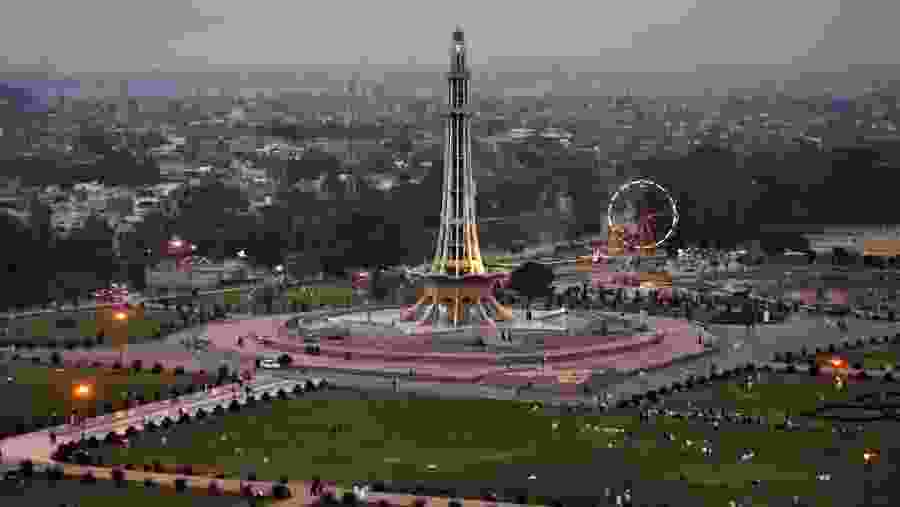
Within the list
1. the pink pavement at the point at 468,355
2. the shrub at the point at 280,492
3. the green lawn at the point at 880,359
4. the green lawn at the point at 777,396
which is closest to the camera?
the shrub at the point at 280,492

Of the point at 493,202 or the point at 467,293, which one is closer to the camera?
the point at 467,293

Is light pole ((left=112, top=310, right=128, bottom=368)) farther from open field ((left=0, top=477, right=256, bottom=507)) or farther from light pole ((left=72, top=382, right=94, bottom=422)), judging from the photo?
open field ((left=0, top=477, right=256, bottom=507))

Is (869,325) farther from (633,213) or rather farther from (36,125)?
(36,125)

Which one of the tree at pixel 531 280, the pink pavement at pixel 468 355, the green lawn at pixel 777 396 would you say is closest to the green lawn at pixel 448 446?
the green lawn at pixel 777 396

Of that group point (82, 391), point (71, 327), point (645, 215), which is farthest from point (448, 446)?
point (645, 215)

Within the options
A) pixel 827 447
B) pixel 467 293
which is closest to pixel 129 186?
pixel 467 293

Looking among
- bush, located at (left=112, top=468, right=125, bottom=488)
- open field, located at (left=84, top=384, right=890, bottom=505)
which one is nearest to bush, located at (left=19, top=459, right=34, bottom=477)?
bush, located at (left=112, top=468, right=125, bottom=488)

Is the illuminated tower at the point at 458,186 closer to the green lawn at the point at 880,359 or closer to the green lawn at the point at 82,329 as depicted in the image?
the green lawn at the point at 82,329
